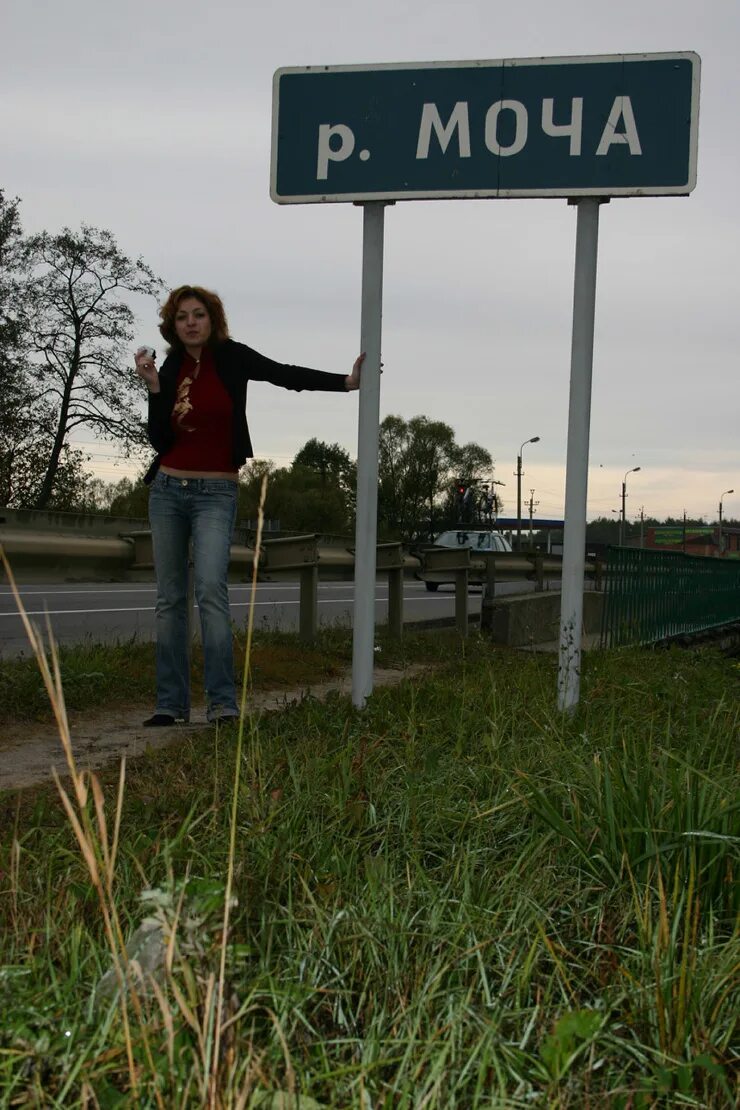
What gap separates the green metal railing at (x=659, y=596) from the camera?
11.0 m

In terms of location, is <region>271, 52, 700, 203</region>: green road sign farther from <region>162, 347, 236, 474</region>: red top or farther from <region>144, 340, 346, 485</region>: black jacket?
<region>162, 347, 236, 474</region>: red top

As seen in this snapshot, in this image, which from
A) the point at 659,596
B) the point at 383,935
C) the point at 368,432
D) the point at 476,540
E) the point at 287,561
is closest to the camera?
the point at 383,935

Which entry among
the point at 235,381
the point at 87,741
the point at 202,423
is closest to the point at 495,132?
the point at 235,381

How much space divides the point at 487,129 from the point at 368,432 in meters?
1.33

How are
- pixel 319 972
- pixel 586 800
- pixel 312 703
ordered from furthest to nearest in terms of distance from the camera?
pixel 312 703 < pixel 586 800 < pixel 319 972

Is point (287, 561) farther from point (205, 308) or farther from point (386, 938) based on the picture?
point (386, 938)

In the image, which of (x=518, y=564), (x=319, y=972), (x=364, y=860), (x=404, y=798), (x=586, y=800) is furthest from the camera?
(x=518, y=564)

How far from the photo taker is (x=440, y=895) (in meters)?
2.44

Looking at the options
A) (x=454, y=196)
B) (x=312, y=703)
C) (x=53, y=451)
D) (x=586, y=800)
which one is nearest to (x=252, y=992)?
(x=586, y=800)

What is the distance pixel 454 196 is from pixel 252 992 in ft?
13.0

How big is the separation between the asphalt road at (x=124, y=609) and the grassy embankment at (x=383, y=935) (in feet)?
19.3

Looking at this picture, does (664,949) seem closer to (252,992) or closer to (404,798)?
(252,992)

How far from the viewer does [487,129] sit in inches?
206

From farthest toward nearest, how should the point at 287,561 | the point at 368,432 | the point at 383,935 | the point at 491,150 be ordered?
the point at 287,561 < the point at 368,432 < the point at 491,150 < the point at 383,935
